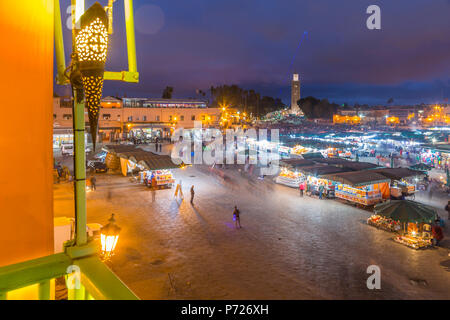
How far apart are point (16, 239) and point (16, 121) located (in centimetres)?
109

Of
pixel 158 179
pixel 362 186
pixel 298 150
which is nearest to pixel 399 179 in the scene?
pixel 362 186

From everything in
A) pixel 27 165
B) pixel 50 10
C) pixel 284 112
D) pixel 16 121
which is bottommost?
pixel 27 165

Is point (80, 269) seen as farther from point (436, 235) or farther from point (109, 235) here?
point (436, 235)

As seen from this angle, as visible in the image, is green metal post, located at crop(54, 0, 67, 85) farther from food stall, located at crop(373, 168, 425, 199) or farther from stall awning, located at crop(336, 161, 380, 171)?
stall awning, located at crop(336, 161, 380, 171)

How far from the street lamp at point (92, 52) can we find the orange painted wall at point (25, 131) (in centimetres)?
122

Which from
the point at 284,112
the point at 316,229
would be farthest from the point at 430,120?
the point at 316,229

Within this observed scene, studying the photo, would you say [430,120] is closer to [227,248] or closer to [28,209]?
[227,248]

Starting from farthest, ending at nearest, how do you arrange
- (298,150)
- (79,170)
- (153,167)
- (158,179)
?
(298,150) → (158,179) → (153,167) → (79,170)

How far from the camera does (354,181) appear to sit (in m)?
16.1

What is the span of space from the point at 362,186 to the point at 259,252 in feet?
28.3

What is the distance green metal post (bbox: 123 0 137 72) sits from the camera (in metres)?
2.94

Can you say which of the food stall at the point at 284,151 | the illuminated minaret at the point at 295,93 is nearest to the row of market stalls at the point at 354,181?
the food stall at the point at 284,151

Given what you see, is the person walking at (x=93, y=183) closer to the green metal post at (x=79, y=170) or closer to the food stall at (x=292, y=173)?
the food stall at (x=292, y=173)

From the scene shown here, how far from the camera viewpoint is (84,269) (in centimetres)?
218
